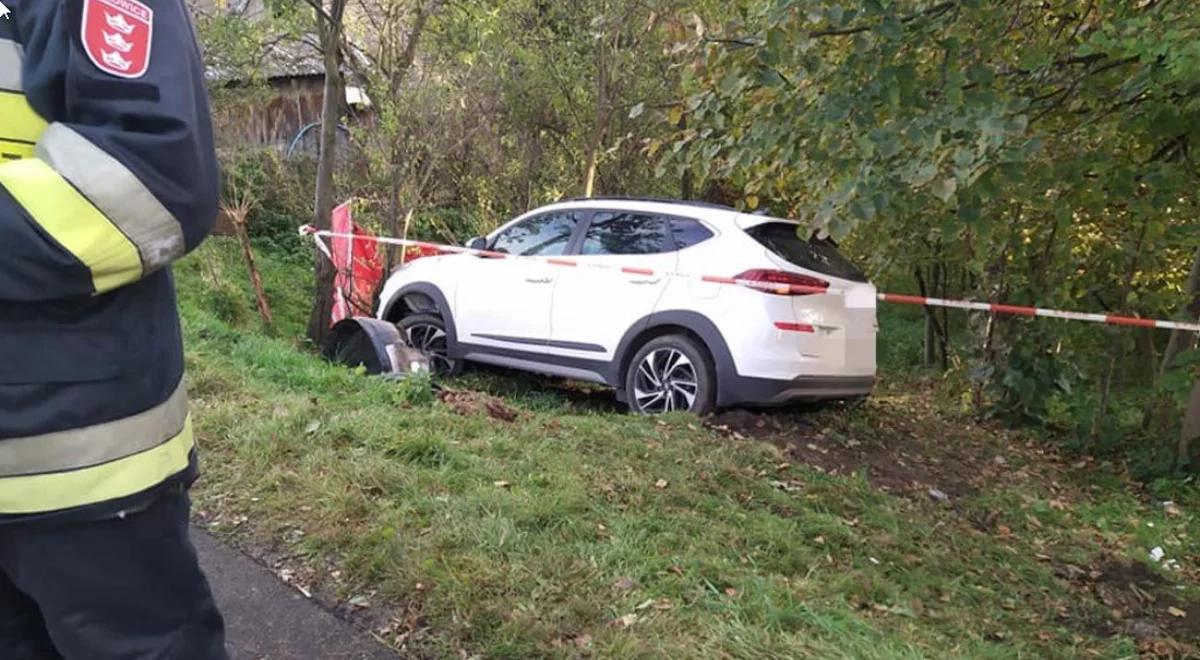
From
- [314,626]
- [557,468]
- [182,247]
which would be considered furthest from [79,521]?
[557,468]

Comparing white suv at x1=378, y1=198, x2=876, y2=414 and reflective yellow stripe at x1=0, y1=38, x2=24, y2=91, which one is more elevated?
reflective yellow stripe at x1=0, y1=38, x2=24, y2=91

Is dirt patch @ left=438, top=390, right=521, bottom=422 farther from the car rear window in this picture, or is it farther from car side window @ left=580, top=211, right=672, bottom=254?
the car rear window

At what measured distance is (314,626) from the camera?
9.08ft

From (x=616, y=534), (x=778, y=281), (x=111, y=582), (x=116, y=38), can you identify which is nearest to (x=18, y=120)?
(x=116, y=38)

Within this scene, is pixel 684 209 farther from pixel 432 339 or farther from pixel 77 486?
pixel 77 486

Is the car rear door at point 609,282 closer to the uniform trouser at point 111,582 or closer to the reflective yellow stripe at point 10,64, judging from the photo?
the uniform trouser at point 111,582

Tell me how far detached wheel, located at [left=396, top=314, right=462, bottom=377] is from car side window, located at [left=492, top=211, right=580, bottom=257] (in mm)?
919

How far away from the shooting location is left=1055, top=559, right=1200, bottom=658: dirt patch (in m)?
3.83

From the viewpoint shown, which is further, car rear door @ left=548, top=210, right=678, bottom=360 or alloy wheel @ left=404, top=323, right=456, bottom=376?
alloy wheel @ left=404, top=323, right=456, bottom=376

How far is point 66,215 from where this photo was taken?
46.4 inches

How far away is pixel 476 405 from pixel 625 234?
2.02 m

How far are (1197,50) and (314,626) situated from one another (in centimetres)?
398

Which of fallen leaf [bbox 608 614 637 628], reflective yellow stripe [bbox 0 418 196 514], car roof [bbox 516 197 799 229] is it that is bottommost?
fallen leaf [bbox 608 614 637 628]

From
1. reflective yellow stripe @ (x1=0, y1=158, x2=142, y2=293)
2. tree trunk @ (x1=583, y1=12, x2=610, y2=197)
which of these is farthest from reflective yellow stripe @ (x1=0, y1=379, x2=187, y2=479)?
tree trunk @ (x1=583, y1=12, x2=610, y2=197)
